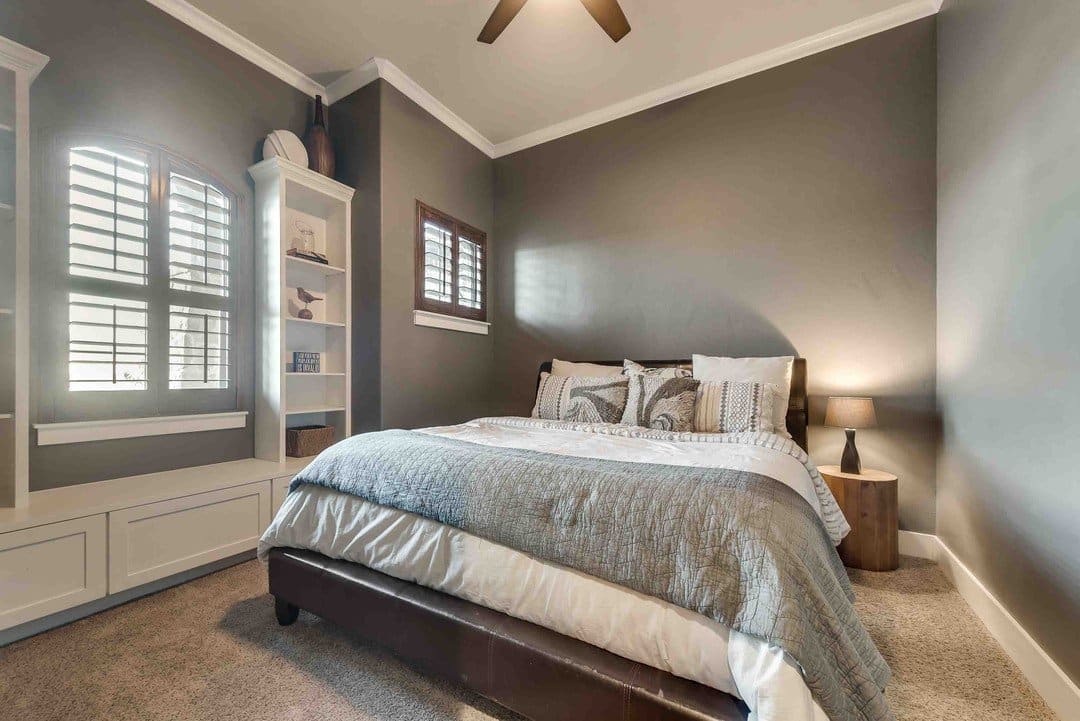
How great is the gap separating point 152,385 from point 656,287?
307 centimetres

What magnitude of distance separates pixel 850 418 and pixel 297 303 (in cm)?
326

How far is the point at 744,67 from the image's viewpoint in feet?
9.59

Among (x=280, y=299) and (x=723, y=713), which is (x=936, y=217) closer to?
(x=723, y=713)

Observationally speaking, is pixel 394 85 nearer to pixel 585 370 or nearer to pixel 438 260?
pixel 438 260

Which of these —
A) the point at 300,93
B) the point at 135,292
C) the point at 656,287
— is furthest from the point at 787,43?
the point at 135,292

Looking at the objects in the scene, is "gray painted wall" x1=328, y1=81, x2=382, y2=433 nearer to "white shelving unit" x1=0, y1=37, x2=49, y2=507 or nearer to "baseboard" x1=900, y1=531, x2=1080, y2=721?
"white shelving unit" x1=0, y1=37, x2=49, y2=507

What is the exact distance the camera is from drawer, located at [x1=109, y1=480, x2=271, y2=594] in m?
1.86

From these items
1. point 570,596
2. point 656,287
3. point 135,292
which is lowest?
point 570,596

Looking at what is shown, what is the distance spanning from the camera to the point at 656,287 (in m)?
3.26

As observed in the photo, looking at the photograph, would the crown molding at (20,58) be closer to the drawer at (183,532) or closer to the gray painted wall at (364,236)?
the gray painted wall at (364,236)

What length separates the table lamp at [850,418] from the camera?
2309 millimetres

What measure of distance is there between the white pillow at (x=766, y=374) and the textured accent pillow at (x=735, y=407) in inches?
2.5

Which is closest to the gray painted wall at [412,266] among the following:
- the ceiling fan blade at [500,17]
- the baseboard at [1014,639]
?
the ceiling fan blade at [500,17]

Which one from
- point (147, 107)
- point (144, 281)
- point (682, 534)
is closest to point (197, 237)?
point (144, 281)
